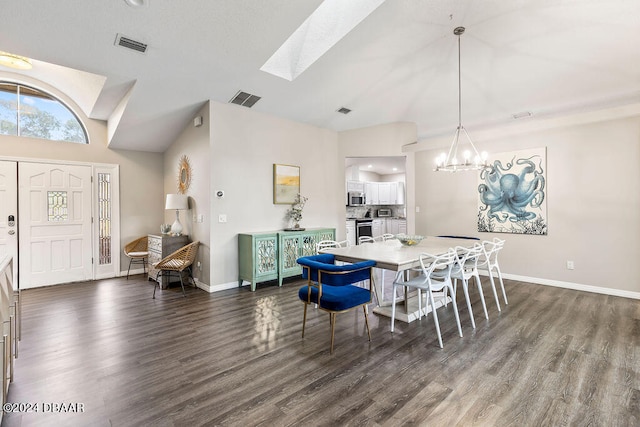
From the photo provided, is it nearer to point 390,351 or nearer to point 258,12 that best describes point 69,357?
point 390,351

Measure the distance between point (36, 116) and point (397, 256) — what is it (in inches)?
239

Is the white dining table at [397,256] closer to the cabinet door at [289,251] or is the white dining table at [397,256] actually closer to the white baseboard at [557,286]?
the cabinet door at [289,251]

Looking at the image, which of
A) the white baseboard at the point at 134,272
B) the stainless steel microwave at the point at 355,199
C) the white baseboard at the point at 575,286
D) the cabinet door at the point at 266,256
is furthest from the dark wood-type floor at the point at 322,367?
the stainless steel microwave at the point at 355,199

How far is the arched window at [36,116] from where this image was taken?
4781 millimetres

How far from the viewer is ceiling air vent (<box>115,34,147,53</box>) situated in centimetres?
312

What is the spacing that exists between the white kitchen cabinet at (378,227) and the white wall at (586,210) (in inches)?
142

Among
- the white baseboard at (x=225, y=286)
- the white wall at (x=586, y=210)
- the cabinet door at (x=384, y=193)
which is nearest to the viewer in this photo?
the white wall at (x=586, y=210)

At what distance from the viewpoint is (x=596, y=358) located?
2.51 metres

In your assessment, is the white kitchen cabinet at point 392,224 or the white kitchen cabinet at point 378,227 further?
the white kitchen cabinet at point 392,224

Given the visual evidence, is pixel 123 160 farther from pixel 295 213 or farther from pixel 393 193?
pixel 393 193

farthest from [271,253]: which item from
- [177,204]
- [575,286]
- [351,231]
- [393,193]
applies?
[393,193]

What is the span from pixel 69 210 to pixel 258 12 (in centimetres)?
468

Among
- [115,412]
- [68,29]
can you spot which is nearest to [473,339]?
[115,412]

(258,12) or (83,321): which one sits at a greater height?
(258,12)
